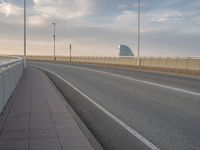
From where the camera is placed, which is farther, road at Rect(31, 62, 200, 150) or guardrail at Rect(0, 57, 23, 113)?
guardrail at Rect(0, 57, 23, 113)

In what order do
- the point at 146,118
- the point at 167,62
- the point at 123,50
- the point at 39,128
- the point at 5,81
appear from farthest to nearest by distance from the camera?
1. the point at 123,50
2. the point at 167,62
3. the point at 5,81
4. the point at 146,118
5. the point at 39,128

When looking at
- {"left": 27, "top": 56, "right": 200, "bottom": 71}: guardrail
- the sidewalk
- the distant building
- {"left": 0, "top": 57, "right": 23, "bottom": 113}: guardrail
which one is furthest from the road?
the distant building

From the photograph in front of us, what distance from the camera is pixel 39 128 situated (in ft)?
33.3

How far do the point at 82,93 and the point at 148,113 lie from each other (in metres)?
7.31

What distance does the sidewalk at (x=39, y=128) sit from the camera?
8.57 meters

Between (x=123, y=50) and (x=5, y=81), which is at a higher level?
(x=123, y=50)

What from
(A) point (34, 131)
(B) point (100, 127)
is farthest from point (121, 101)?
(A) point (34, 131)

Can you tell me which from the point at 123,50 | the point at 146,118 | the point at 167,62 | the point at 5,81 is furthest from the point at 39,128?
the point at 123,50

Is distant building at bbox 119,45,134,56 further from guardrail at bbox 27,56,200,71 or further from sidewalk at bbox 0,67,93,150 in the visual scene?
sidewalk at bbox 0,67,93,150

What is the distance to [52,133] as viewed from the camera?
380 inches

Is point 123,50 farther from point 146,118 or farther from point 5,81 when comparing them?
point 146,118

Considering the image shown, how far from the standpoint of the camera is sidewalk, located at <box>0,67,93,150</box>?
857 cm

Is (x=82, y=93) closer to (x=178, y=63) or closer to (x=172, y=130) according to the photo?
(x=172, y=130)

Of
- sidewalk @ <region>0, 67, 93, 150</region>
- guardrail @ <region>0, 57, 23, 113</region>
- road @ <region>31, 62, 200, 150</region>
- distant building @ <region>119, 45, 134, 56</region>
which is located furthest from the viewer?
distant building @ <region>119, 45, 134, 56</region>
